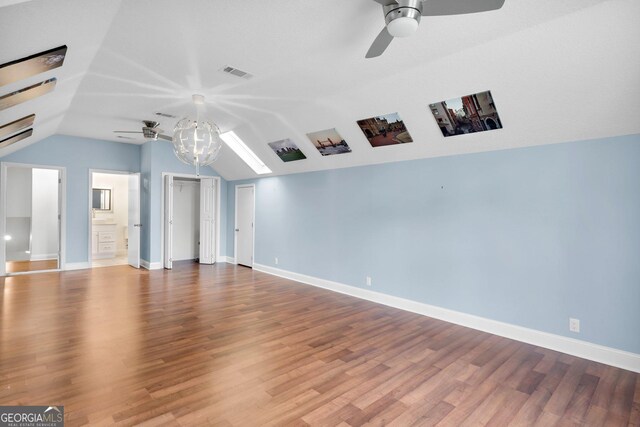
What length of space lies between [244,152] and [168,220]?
2590mm

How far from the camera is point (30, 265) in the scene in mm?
7668

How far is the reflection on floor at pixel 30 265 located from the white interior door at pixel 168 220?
8.16 feet

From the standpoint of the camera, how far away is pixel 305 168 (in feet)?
21.3

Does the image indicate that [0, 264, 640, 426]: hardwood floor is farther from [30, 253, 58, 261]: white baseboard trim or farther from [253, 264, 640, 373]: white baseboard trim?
[30, 253, 58, 261]: white baseboard trim

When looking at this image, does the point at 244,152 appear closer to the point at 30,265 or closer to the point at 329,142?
the point at 329,142

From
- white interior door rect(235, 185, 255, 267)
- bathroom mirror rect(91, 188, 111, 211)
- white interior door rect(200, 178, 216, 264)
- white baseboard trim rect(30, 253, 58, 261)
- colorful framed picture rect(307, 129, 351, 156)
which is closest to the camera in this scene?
colorful framed picture rect(307, 129, 351, 156)

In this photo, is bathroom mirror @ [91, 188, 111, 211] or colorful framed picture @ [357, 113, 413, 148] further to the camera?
bathroom mirror @ [91, 188, 111, 211]

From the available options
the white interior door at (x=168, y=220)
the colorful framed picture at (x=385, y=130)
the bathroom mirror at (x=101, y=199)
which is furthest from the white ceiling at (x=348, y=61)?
the bathroom mirror at (x=101, y=199)

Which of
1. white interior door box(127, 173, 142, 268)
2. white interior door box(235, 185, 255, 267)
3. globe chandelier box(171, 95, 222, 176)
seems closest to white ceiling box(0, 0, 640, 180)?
globe chandelier box(171, 95, 222, 176)

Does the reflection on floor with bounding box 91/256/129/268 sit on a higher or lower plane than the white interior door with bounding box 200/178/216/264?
lower

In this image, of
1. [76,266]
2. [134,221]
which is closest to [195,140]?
[134,221]

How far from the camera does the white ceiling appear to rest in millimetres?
2434

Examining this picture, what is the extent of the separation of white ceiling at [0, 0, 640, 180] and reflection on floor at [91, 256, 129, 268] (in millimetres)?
4342

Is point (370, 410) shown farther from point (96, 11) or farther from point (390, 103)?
point (96, 11)
